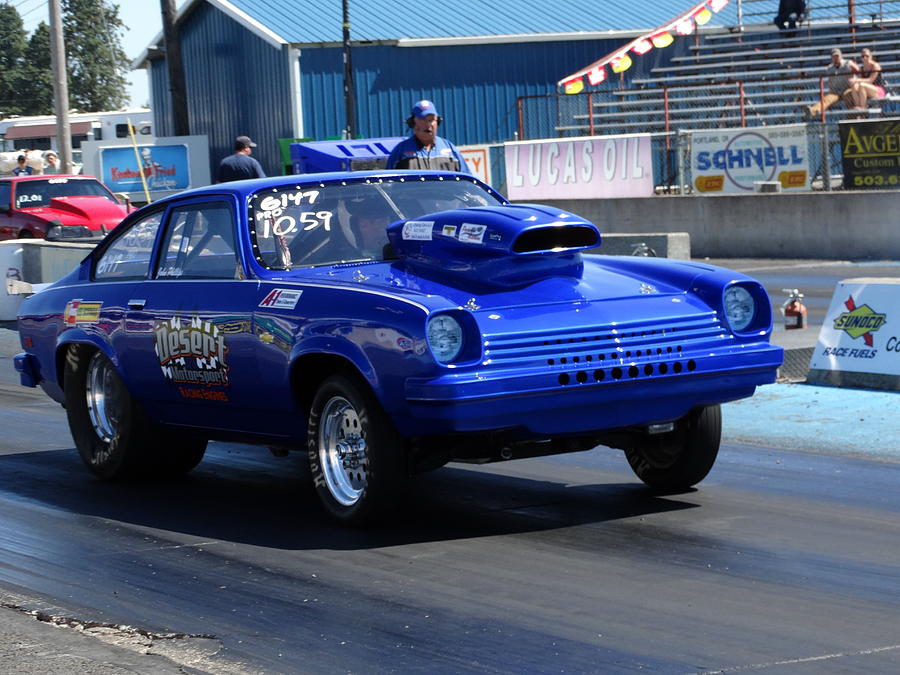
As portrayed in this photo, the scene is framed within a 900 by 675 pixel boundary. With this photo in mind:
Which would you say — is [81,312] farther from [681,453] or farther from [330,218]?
[681,453]

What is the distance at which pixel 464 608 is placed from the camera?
545 centimetres

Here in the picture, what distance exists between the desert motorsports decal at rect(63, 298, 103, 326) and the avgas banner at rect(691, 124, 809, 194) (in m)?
16.9

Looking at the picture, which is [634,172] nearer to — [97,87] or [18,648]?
[18,648]

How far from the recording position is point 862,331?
34.1 feet

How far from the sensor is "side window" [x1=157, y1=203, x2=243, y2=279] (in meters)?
7.45

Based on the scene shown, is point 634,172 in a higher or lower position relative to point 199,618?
higher

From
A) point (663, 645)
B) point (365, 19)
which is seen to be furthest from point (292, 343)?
point (365, 19)

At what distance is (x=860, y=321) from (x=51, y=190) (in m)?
19.2

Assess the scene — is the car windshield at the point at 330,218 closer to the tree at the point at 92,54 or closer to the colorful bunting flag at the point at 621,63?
the colorful bunting flag at the point at 621,63

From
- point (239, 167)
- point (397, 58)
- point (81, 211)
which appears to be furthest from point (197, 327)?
point (397, 58)

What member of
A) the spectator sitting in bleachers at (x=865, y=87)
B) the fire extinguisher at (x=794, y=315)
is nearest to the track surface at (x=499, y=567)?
the fire extinguisher at (x=794, y=315)

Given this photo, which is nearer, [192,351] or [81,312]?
[192,351]

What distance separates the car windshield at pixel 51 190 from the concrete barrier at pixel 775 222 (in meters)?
8.99

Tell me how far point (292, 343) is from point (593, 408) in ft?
4.49
